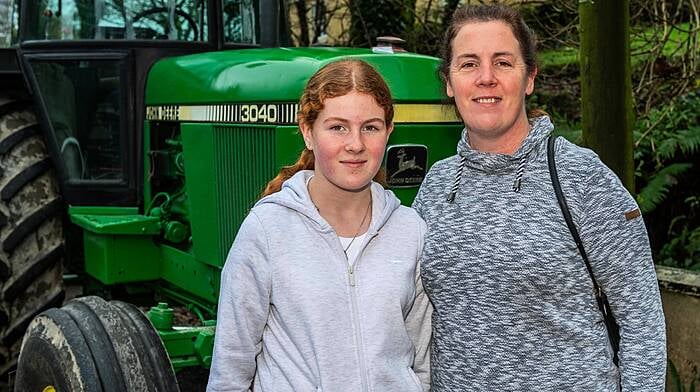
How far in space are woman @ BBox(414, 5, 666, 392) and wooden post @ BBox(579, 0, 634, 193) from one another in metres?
2.09

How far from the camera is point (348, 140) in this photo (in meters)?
2.34

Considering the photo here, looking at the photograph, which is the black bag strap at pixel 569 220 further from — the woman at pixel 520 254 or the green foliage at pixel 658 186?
the green foliage at pixel 658 186

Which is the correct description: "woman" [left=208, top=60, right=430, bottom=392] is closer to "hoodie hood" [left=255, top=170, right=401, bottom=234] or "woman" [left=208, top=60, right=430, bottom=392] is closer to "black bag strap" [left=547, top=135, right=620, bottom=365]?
"hoodie hood" [left=255, top=170, right=401, bottom=234]

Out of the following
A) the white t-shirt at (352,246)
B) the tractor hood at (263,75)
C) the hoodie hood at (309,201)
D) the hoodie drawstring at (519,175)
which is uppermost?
the tractor hood at (263,75)

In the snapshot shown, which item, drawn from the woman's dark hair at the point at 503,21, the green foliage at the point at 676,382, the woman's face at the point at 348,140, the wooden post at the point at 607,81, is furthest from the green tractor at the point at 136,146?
the green foliage at the point at 676,382

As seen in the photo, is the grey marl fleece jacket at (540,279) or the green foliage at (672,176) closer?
the grey marl fleece jacket at (540,279)

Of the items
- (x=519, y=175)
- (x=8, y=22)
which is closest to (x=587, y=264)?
(x=519, y=175)

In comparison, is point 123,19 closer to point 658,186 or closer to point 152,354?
point 152,354

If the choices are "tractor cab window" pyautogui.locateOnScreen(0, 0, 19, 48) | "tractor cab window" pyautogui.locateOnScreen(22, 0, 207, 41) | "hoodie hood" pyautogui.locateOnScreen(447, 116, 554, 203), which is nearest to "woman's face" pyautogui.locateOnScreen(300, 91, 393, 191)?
"hoodie hood" pyautogui.locateOnScreen(447, 116, 554, 203)

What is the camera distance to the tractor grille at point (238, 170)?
386cm

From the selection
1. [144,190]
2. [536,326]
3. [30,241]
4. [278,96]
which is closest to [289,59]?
[278,96]

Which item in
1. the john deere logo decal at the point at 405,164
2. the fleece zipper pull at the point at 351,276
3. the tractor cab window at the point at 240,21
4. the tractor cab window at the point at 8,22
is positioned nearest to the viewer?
the fleece zipper pull at the point at 351,276

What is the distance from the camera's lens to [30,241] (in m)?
4.55

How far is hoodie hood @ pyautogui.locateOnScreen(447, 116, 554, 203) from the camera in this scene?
231 centimetres
